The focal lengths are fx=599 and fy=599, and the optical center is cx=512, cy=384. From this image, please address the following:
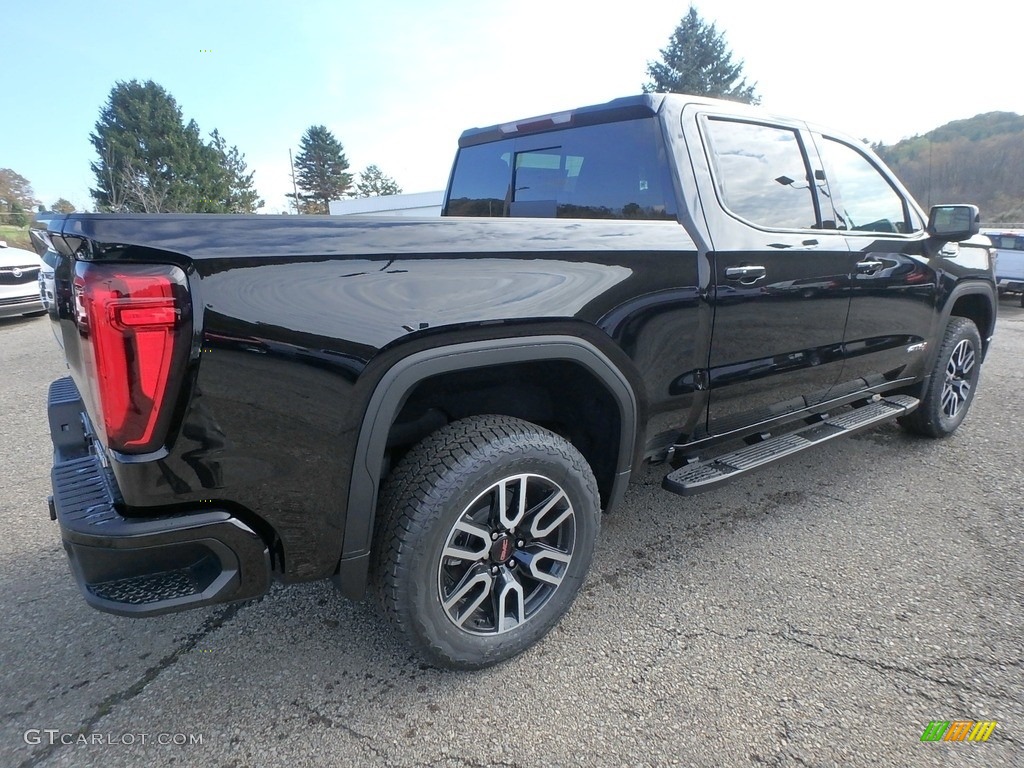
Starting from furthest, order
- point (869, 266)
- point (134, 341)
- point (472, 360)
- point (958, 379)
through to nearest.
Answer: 1. point (958, 379)
2. point (869, 266)
3. point (472, 360)
4. point (134, 341)

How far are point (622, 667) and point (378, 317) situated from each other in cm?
148

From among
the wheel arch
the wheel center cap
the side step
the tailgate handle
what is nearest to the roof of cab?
the tailgate handle

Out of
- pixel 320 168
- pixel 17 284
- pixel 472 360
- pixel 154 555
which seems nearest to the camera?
pixel 154 555

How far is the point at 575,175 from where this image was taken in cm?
281

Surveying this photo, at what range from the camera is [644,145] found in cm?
251

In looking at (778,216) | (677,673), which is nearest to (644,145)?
(778,216)

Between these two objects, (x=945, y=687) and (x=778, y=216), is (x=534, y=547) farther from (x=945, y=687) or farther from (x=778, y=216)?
(x=778, y=216)

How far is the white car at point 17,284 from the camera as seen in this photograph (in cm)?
908

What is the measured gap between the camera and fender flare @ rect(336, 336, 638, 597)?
170 centimetres

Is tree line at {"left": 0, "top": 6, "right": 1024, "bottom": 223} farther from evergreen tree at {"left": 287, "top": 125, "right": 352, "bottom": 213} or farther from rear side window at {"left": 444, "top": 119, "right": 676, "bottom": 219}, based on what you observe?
rear side window at {"left": 444, "top": 119, "right": 676, "bottom": 219}

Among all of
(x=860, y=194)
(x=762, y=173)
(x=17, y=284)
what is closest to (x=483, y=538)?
(x=762, y=173)

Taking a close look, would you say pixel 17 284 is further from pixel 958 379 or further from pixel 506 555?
pixel 958 379

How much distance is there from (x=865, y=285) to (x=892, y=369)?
2.52 ft

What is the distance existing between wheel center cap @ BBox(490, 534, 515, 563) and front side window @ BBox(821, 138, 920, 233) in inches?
95.2
